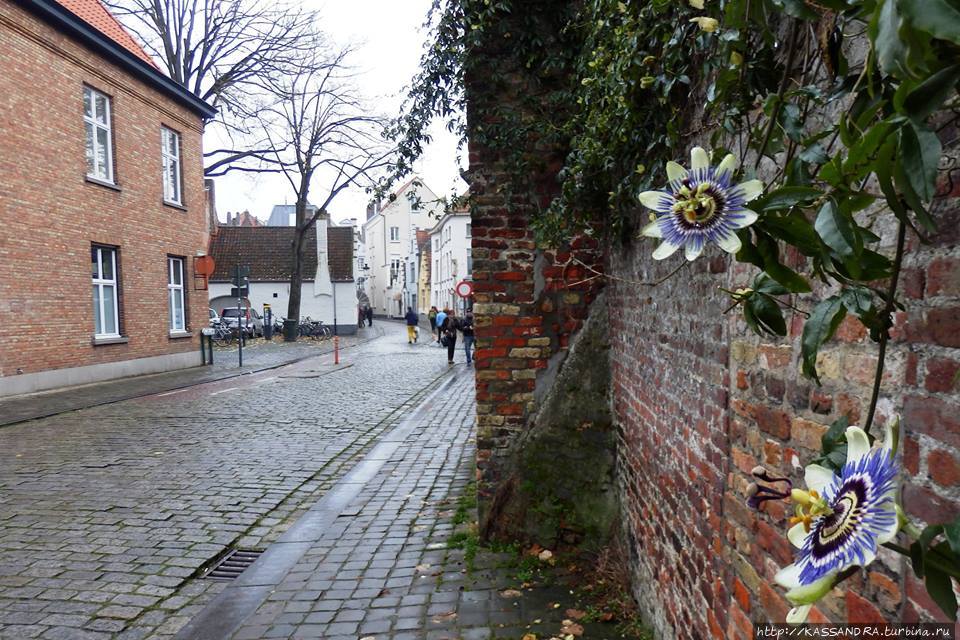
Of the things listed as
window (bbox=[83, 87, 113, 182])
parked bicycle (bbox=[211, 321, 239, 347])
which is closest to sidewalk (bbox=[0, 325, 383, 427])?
window (bbox=[83, 87, 113, 182])

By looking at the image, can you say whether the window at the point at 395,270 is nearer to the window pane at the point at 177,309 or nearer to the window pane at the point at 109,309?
the window pane at the point at 177,309

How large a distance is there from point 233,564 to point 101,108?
49.3 feet

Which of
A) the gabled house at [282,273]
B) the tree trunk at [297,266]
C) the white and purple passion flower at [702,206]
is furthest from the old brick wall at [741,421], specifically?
the gabled house at [282,273]

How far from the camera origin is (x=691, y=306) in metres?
2.62

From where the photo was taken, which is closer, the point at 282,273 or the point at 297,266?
the point at 297,266

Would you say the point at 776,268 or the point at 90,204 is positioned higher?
the point at 90,204

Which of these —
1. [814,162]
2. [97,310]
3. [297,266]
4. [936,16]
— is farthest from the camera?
[297,266]

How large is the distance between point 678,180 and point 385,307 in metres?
76.8

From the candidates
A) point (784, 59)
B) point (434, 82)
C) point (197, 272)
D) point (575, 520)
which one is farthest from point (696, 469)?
point (197, 272)

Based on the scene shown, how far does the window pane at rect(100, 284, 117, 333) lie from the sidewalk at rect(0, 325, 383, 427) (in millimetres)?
1359

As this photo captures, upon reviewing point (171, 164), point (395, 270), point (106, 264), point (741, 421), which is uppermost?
point (171, 164)

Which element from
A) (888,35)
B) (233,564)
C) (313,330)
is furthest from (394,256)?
(888,35)

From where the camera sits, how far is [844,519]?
82 centimetres

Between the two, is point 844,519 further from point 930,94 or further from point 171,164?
point 171,164
